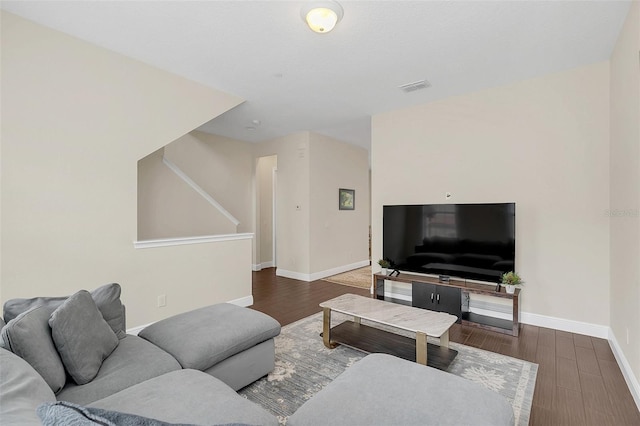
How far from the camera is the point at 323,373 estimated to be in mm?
2365

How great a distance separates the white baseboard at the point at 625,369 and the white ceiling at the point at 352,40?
2650mm

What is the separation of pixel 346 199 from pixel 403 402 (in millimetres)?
5207

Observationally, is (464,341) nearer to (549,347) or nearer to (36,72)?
(549,347)

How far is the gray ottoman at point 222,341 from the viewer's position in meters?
1.87

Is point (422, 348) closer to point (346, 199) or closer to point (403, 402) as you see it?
point (403, 402)

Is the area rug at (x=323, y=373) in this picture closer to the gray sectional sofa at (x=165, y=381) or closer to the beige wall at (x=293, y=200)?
the gray sectional sofa at (x=165, y=381)

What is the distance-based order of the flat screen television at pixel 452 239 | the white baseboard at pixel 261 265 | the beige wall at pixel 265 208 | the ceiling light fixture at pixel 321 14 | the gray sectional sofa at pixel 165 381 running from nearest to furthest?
the gray sectional sofa at pixel 165 381
the ceiling light fixture at pixel 321 14
the flat screen television at pixel 452 239
the white baseboard at pixel 261 265
the beige wall at pixel 265 208

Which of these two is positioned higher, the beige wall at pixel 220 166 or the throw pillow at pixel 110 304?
→ the beige wall at pixel 220 166

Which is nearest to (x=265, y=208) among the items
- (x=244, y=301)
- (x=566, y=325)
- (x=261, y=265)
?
(x=261, y=265)

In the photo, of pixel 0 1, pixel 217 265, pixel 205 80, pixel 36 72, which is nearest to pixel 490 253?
pixel 217 265

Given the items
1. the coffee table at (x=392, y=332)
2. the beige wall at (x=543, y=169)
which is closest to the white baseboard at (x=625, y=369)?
the beige wall at (x=543, y=169)

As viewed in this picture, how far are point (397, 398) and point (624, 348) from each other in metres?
2.39

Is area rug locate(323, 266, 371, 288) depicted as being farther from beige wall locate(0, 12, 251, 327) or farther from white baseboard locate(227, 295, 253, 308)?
beige wall locate(0, 12, 251, 327)

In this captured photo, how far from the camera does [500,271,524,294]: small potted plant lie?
3.18 meters
